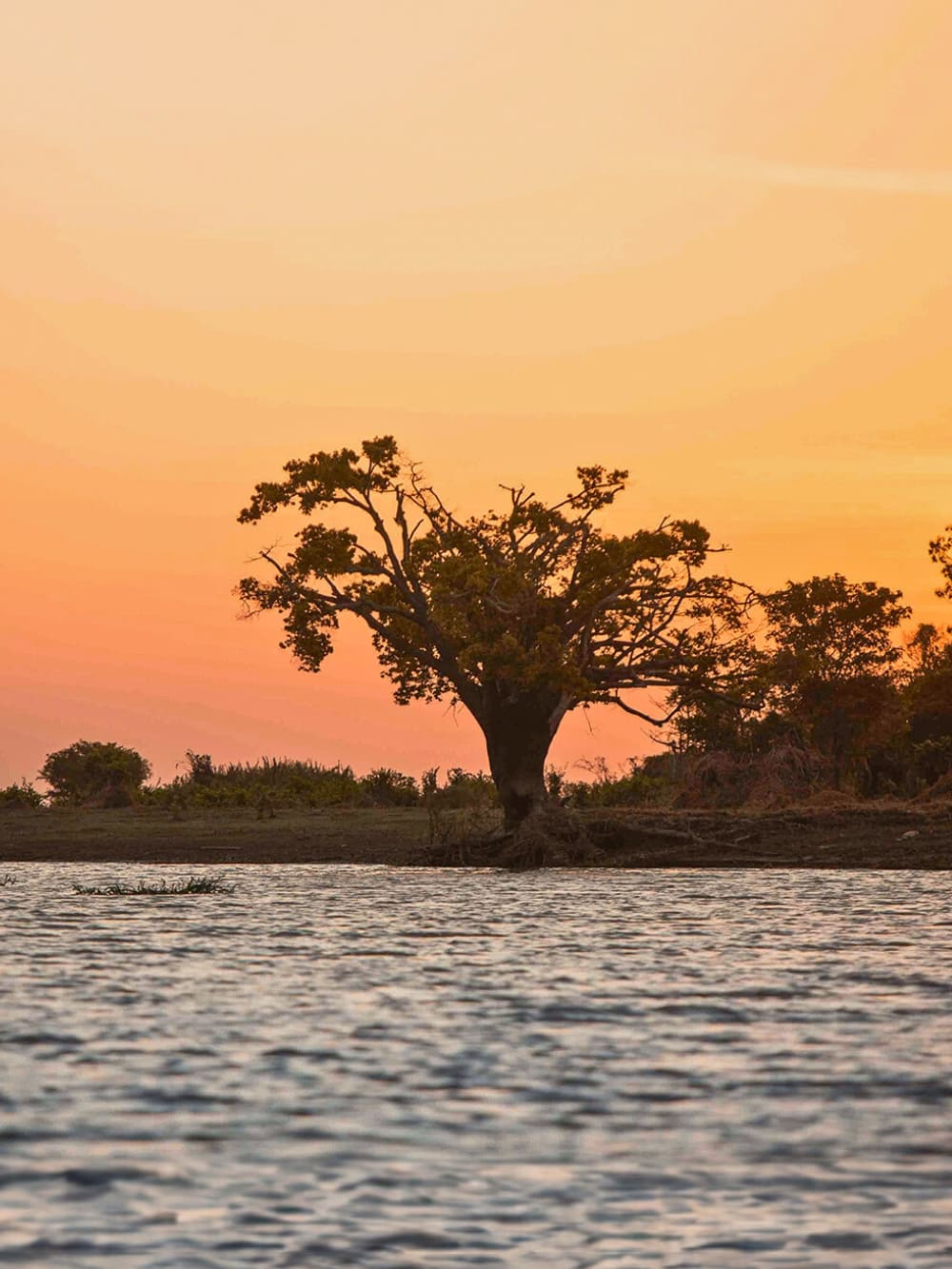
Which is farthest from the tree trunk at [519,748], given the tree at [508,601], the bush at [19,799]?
the bush at [19,799]

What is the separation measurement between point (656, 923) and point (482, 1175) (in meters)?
17.7

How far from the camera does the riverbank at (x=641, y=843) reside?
44.8 metres

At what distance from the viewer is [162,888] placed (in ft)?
118

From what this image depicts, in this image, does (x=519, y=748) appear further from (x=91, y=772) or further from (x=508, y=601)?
(x=91, y=772)

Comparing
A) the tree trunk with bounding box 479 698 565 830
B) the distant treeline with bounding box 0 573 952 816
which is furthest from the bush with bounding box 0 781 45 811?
the tree trunk with bounding box 479 698 565 830

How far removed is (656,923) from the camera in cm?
2683

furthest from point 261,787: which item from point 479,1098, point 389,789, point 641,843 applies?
point 479,1098

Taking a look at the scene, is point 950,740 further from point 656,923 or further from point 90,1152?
point 90,1152

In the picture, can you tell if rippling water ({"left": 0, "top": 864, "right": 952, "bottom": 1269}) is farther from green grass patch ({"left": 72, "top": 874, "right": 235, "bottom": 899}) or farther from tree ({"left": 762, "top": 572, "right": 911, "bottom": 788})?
tree ({"left": 762, "top": 572, "right": 911, "bottom": 788})

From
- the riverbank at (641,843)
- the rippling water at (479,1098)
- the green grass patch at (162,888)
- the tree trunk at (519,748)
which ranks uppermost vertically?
the tree trunk at (519,748)

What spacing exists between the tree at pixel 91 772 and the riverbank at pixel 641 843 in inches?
649

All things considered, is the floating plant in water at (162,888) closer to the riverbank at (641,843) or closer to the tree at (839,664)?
the riverbank at (641,843)

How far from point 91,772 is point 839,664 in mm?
A: 31614

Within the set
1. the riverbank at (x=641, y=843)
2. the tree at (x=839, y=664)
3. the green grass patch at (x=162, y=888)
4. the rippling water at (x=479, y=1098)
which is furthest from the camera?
the tree at (x=839, y=664)
